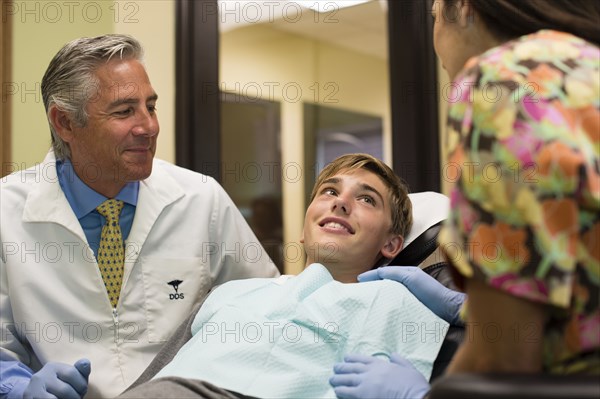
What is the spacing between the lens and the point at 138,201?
7.27 ft

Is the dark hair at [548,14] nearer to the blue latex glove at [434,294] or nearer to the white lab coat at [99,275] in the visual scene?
the blue latex glove at [434,294]

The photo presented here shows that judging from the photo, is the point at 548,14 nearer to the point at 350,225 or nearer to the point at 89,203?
the point at 350,225

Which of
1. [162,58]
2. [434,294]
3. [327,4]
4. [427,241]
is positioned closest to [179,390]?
[434,294]

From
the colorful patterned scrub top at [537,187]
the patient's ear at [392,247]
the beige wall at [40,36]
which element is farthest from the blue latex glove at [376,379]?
the beige wall at [40,36]

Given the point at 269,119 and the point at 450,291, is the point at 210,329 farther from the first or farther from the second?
the point at 269,119

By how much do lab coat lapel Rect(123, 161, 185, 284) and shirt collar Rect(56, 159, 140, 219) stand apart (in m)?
0.03

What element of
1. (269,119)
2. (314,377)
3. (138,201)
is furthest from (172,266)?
(269,119)

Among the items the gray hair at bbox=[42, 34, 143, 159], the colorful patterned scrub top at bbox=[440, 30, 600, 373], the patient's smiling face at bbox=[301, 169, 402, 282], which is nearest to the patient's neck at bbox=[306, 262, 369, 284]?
the patient's smiling face at bbox=[301, 169, 402, 282]

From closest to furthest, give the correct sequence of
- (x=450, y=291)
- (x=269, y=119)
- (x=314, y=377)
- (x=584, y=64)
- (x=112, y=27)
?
(x=584, y=64)
(x=314, y=377)
(x=450, y=291)
(x=112, y=27)
(x=269, y=119)

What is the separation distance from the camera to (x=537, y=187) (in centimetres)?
95

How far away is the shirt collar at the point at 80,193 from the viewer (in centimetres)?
216

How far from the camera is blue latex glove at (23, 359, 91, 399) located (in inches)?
70.1

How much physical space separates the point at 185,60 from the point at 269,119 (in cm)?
291

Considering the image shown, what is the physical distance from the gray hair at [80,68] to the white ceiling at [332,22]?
282cm
